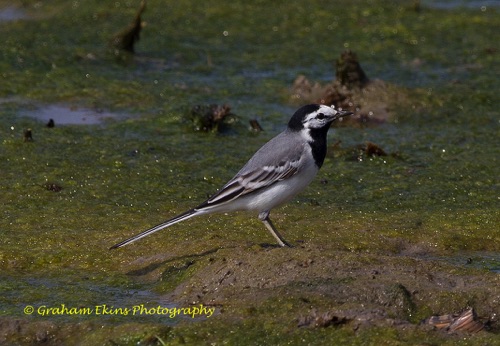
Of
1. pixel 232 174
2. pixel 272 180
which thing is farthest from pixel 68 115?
pixel 272 180

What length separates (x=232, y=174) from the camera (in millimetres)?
9523

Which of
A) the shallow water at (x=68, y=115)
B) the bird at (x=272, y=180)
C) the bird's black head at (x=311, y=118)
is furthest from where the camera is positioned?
the shallow water at (x=68, y=115)

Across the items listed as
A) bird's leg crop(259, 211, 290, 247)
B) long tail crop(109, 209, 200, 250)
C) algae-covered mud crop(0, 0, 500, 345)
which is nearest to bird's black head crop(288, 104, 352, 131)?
bird's leg crop(259, 211, 290, 247)

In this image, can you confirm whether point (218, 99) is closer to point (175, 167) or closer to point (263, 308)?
point (175, 167)

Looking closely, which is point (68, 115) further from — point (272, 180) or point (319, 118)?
point (272, 180)

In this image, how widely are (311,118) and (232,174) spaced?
1792 mm

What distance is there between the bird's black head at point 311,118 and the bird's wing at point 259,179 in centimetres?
38

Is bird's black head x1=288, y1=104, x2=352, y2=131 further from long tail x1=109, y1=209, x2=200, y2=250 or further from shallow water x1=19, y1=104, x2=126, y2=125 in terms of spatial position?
shallow water x1=19, y1=104, x2=126, y2=125

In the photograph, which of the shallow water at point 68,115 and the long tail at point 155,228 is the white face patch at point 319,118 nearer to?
the long tail at point 155,228

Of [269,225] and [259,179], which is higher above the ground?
[259,179]

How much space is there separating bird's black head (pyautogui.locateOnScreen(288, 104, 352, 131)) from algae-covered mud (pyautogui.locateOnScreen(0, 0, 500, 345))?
32.6 inches

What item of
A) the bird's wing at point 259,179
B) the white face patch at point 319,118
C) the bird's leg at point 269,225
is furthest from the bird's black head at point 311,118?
the bird's leg at point 269,225

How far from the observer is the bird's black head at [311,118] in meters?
7.89

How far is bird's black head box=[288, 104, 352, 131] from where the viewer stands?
7.89 m
